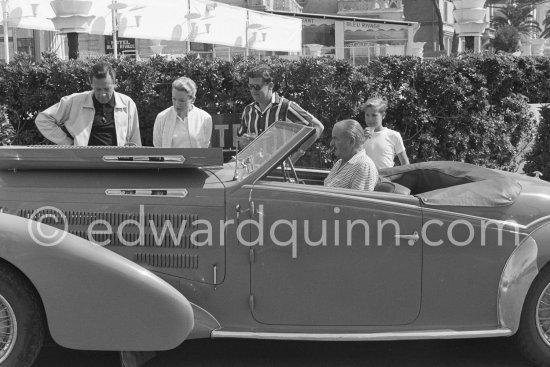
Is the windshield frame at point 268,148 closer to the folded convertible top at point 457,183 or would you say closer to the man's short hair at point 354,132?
the man's short hair at point 354,132

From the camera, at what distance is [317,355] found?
4680 millimetres

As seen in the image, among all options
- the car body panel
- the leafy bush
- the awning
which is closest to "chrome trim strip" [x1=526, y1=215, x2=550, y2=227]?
the car body panel

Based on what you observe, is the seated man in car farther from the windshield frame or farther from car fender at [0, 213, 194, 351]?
car fender at [0, 213, 194, 351]

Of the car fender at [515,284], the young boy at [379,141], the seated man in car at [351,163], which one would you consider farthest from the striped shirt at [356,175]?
the young boy at [379,141]

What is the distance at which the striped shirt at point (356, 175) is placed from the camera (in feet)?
14.9

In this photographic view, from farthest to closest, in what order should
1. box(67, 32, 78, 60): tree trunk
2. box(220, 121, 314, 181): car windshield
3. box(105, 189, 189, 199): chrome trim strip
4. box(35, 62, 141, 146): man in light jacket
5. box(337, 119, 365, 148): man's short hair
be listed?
box(67, 32, 78, 60): tree trunk → box(35, 62, 141, 146): man in light jacket → box(337, 119, 365, 148): man's short hair → box(220, 121, 314, 181): car windshield → box(105, 189, 189, 199): chrome trim strip

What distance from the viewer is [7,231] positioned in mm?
3838

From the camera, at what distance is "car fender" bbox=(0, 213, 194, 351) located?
3812 millimetres

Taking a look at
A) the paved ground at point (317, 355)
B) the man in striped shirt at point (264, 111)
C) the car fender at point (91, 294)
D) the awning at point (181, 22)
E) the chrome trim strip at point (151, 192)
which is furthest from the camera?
the awning at point (181, 22)

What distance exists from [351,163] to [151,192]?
1242 mm

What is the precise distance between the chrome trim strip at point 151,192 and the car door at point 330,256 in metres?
0.41

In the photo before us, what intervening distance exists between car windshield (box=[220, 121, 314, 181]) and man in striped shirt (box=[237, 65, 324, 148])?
1.10m

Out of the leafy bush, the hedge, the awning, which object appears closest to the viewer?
the hedge

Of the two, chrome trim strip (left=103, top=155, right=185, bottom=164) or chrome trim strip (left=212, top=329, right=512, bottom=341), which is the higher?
chrome trim strip (left=103, top=155, right=185, bottom=164)
